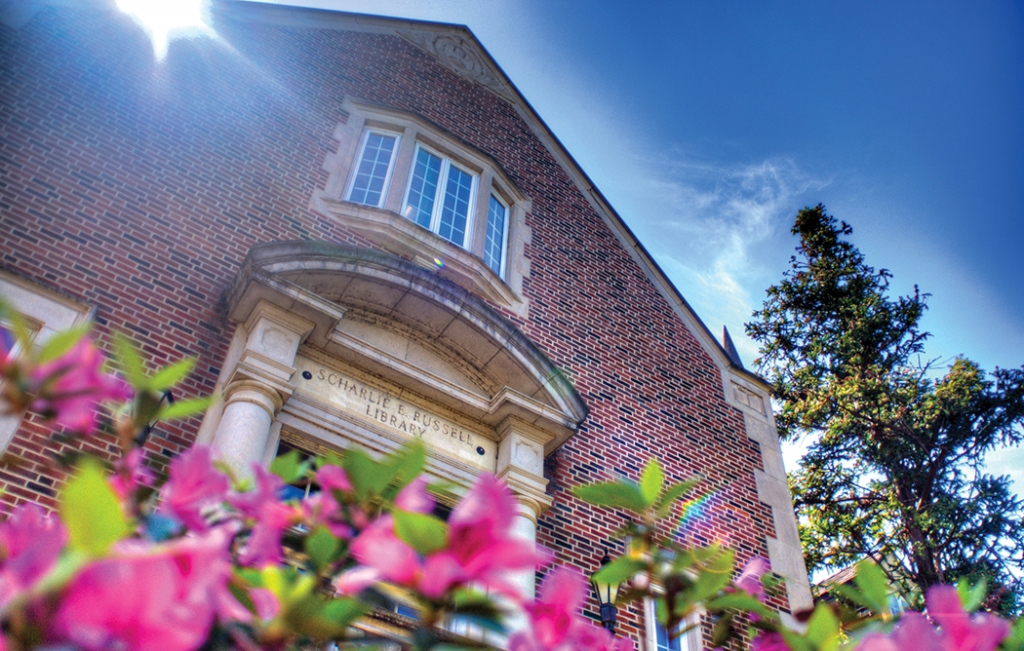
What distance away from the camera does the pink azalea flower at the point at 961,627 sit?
101 centimetres

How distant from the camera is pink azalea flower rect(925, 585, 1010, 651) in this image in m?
1.01

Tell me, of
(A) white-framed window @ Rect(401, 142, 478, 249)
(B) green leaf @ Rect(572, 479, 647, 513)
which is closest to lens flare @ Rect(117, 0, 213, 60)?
(A) white-framed window @ Rect(401, 142, 478, 249)

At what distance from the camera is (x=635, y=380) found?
27.2 ft

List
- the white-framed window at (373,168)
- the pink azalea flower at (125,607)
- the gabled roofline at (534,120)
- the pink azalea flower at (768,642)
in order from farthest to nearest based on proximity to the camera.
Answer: the gabled roofline at (534,120) → the white-framed window at (373,168) → the pink azalea flower at (768,642) → the pink azalea flower at (125,607)

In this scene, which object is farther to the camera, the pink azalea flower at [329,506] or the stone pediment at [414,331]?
the stone pediment at [414,331]

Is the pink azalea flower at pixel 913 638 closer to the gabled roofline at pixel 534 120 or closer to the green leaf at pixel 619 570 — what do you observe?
the green leaf at pixel 619 570

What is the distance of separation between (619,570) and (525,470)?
5.00 meters

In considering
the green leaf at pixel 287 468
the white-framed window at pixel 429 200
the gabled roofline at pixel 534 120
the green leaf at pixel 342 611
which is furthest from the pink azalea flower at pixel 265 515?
the gabled roofline at pixel 534 120

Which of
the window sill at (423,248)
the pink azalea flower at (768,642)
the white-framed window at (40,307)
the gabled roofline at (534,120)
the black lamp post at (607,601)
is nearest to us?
the pink azalea flower at (768,642)

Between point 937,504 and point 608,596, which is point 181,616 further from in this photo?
point 937,504

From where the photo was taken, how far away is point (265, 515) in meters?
1.13

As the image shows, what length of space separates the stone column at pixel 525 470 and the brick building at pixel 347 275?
22 mm

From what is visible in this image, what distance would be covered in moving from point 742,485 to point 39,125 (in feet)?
26.4

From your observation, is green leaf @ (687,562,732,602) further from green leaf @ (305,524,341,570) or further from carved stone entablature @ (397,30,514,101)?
carved stone entablature @ (397,30,514,101)
